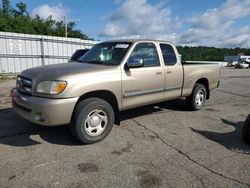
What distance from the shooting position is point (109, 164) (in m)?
3.56

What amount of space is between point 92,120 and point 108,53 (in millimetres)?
1591

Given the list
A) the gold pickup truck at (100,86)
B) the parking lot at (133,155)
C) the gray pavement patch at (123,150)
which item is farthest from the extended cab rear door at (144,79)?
the gray pavement patch at (123,150)

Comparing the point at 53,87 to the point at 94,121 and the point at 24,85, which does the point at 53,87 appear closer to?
the point at 24,85

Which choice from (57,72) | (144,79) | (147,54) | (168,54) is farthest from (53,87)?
(168,54)

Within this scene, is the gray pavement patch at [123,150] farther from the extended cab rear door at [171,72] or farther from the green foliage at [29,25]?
the green foliage at [29,25]

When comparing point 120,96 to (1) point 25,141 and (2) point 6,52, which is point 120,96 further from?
(2) point 6,52

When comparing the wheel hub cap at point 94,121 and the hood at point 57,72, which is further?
the wheel hub cap at point 94,121

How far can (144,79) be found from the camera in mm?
4988

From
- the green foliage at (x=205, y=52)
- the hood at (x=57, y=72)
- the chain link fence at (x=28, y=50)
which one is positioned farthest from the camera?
the green foliage at (x=205, y=52)

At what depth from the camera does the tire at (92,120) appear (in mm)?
4023

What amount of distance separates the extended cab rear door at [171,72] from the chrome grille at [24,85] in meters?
Answer: 2.94

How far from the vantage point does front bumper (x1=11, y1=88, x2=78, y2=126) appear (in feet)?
12.2

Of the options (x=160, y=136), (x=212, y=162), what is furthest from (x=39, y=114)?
(x=212, y=162)

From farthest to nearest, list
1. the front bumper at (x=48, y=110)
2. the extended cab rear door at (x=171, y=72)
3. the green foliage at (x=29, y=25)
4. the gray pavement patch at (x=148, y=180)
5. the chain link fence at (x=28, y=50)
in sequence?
the green foliage at (x=29, y=25), the chain link fence at (x=28, y=50), the extended cab rear door at (x=171, y=72), the front bumper at (x=48, y=110), the gray pavement patch at (x=148, y=180)
